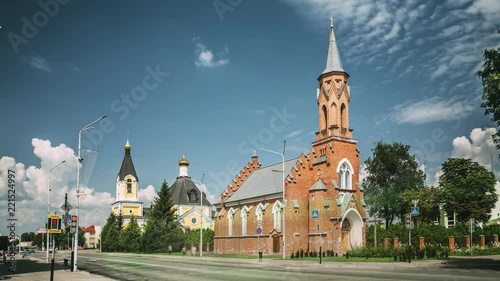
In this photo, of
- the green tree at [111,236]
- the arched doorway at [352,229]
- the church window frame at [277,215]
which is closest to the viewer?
the arched doorway at [352,229]

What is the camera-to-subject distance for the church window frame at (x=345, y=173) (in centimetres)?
5119

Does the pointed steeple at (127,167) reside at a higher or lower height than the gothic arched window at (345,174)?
higher

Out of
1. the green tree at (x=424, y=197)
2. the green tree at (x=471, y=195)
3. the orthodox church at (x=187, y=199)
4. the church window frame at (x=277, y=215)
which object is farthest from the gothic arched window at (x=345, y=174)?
the orthodox church at (x=187, y=199)

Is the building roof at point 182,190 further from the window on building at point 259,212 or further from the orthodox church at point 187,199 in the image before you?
the window on building at point 259,212

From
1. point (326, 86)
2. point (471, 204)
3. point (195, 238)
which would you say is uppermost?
point (326, 86)

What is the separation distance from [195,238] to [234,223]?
54.8 feet

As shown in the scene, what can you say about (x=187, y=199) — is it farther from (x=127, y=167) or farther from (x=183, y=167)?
(x=127, y=167)

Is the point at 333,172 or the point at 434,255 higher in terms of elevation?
the point at 333,172

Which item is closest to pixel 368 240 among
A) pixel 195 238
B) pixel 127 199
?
pixel 195 238

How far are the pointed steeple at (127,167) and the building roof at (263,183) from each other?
134 feet

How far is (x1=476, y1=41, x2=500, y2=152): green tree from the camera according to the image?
2598 centimetres

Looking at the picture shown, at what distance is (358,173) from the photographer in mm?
52312

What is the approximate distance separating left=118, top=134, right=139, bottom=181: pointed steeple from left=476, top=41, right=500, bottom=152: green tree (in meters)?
82.5

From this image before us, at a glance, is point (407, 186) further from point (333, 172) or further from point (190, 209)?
point (190, 209)
